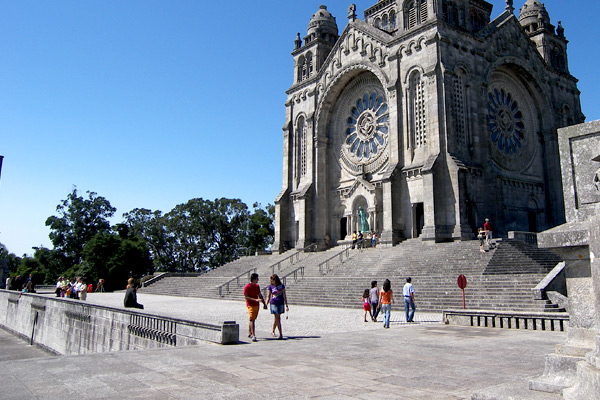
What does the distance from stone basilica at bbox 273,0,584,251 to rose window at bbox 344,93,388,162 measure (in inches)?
3.7

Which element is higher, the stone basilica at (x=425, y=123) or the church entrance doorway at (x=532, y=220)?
the stone basilica at (x=425, y=123)

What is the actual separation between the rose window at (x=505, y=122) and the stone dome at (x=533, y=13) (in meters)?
8.49

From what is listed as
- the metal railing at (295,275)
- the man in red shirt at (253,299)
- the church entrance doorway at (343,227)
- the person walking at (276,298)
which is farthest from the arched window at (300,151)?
the man in red shirt at (253,299)

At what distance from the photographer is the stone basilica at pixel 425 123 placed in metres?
29.7

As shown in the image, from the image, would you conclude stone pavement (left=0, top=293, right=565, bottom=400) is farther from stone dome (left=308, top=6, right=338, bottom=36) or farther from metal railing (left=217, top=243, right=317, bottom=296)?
stone dome (left=308, top=6, right=338, bottom=36)

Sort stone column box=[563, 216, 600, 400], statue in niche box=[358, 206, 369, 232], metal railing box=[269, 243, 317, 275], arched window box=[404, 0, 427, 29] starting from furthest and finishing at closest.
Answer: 1. statue in niche box=[358, 206, 369, 232]
2. metal railing box=[269, 243, 317, 275]
3. arched window box=[404, 0, 427, 29]
4. stone column box=[563, 216, 600, 400]

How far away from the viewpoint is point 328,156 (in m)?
39.0

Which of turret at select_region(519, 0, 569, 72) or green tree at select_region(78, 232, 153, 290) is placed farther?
green tree at select_region(78, 232, 153, 290)

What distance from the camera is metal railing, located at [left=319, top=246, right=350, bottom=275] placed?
2817 cm

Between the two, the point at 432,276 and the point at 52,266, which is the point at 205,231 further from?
the point at 432,276

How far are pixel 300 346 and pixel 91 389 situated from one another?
14.6 feet

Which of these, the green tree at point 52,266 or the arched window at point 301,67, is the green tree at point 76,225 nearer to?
the green tree at point 52,266

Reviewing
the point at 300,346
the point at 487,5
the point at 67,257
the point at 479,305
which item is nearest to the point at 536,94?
the point at 487,5

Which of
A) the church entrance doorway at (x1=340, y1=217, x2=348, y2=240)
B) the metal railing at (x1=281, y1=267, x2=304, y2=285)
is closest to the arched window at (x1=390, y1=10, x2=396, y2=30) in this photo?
the church entrance doorway at (x1=340, y1=217, x2=348, y2=240)
